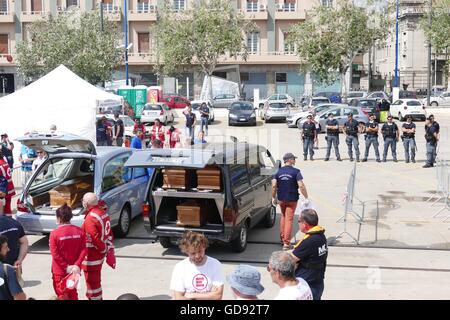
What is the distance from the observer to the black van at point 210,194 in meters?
9.70

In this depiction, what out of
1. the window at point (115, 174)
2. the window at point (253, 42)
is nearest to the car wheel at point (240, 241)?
the window at point (115, 174)

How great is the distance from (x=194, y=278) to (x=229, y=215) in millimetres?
4157

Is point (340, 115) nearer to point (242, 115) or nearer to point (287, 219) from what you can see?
point (242, 115)

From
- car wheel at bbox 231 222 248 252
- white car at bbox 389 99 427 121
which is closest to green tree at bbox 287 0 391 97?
white car at bbox 389 99 427 121

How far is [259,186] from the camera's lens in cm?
1142

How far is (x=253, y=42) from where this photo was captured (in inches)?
2304

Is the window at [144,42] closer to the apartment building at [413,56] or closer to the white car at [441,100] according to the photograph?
the apartment building at [413,56]

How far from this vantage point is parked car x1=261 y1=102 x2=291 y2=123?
3588 cm

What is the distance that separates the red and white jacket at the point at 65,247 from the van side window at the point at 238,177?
3468mm

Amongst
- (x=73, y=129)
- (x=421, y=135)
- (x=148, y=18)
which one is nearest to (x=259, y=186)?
(x=73, y=129)

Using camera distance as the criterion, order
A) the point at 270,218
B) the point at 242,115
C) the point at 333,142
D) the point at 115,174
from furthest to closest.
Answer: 1. the point at 242,115
2. the point at 333,142
3. the point at 270,218
4. the point at 115,174

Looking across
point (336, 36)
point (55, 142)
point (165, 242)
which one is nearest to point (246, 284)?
point (165, 242)

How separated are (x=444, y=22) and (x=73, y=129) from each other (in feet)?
112

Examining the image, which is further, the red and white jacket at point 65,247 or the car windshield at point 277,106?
the car windshield at point 277,106
